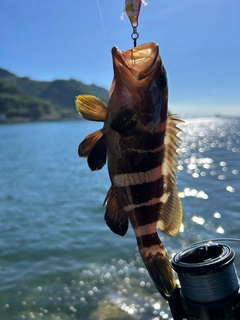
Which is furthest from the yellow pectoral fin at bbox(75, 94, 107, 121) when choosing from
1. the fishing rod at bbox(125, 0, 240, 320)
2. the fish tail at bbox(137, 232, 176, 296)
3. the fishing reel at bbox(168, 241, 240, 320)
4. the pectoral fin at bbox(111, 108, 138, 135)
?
the fishing reel at bbox(168, 241, 240, 320)

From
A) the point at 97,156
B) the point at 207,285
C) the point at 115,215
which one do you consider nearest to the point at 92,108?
the point at 97,156

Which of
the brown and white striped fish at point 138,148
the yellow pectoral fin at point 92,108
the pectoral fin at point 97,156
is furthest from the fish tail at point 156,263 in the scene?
the yellow pectoral fin at point 92,108

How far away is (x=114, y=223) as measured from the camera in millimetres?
3045

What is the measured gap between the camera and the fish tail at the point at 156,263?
295 cm

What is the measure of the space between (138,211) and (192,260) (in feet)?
2.82

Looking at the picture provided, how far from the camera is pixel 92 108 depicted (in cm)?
312

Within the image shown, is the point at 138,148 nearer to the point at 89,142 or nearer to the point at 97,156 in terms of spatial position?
the point at 97,156

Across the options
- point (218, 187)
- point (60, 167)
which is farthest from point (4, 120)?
point (218, 187)

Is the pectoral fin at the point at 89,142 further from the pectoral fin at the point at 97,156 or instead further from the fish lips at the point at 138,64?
the fish lips at the point at 138,64

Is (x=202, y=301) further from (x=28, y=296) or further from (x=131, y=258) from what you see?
(x=131, y=258)

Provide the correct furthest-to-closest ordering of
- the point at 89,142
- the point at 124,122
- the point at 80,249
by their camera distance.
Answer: the point at 80,249 → the point at 89,142 → the point at 124,122

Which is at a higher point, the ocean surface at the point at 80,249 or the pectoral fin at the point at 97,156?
the pectoral fin at the point at 97,156

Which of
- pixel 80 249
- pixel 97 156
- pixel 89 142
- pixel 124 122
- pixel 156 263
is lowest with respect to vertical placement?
pixel 80 249

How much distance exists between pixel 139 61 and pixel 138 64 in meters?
0.03
